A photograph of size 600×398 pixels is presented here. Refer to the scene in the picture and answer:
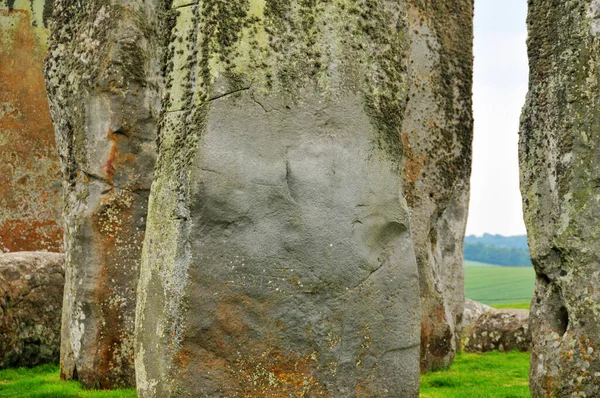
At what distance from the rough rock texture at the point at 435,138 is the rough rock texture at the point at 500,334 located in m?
1.68

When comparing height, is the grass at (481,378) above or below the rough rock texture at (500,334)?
below

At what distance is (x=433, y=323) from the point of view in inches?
390

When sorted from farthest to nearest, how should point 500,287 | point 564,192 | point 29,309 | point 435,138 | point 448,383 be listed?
point 500,287 < point 435,138 < point 29,309 < point 448,383 < point 564,192

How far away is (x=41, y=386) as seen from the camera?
8.57 meters

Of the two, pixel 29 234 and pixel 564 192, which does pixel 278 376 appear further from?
pixel 29 234

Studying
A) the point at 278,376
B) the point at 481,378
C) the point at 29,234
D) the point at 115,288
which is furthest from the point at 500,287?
the point at 278,376

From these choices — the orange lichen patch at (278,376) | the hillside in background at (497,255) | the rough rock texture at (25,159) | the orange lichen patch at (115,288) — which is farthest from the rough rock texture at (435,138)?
the hillside in background at (497,255)

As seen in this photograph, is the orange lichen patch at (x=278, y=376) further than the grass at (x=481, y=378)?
No

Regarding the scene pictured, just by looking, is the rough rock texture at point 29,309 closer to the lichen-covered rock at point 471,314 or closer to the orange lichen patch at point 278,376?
the lichen-covered rock at point 471,314

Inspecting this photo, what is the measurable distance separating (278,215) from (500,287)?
28769 millimetres

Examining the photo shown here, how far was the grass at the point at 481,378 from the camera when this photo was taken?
8602 mm

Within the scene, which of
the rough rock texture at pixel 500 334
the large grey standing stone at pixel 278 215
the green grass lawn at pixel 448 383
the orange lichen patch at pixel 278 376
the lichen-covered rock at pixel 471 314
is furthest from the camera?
the lichen-covered rock at pixel 471 314

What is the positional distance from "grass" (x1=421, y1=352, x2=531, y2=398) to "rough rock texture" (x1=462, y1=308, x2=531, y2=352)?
1.02 feet

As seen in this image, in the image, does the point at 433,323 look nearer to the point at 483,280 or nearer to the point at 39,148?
the point at 39,148
